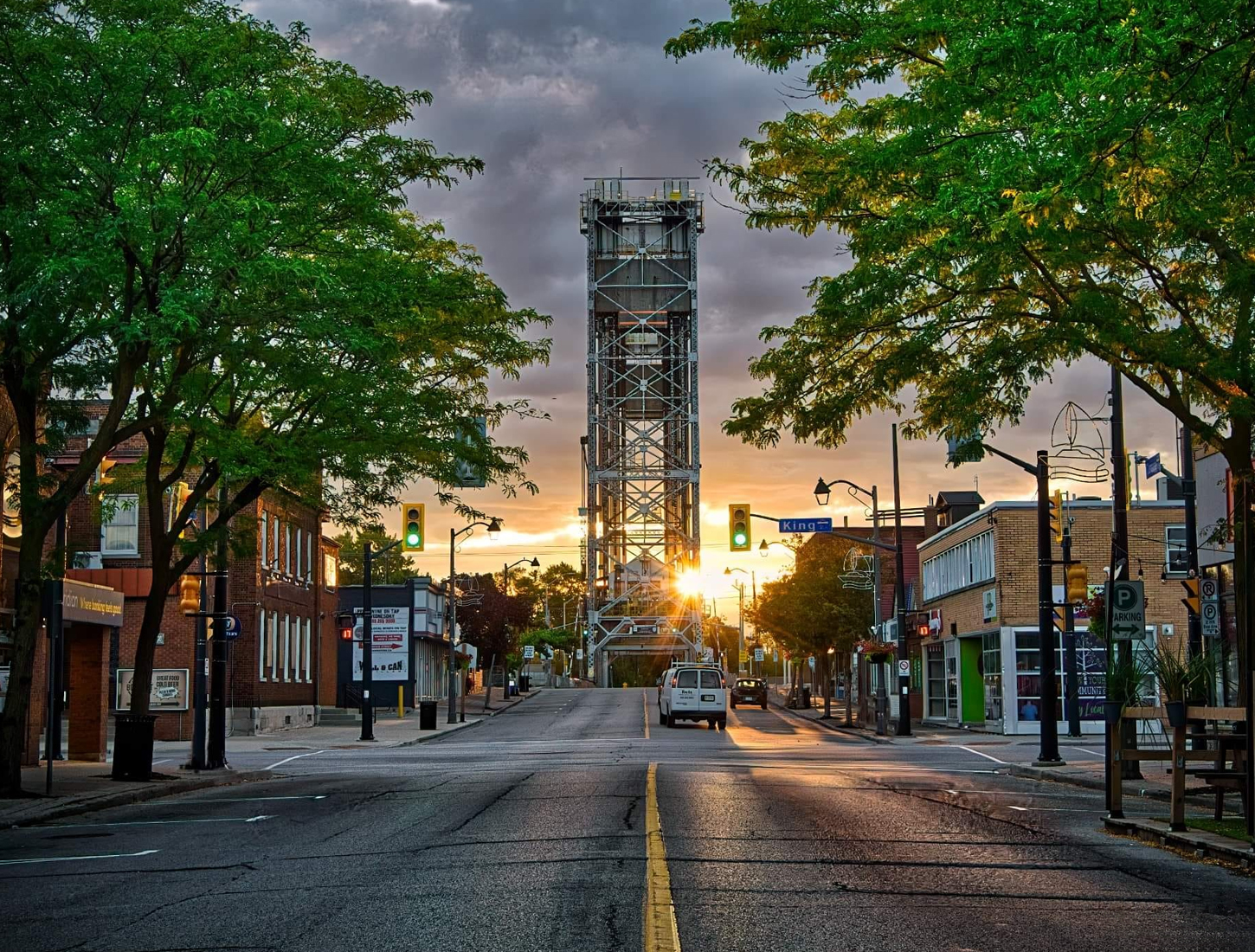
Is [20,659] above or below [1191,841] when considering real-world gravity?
above

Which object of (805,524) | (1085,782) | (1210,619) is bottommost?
(1085,782)

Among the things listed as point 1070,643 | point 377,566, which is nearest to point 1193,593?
point 1070,643

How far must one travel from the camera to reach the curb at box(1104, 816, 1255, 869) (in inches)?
489

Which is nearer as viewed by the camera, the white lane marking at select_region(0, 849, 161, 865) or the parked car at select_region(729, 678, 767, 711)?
the white lane marking at select_region(0, 849, 161, 865)

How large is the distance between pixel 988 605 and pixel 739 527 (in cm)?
1421

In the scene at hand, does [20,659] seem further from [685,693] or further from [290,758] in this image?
[685,693]

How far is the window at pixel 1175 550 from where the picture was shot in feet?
135

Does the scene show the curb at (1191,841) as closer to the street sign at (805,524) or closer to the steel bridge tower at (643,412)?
the street sign at (805,524)

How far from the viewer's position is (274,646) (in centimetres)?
5259

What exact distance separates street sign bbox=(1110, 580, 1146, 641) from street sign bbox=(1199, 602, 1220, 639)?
24.1ft

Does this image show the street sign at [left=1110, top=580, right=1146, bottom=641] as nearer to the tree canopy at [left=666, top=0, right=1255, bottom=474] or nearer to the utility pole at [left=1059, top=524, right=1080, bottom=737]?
the tree canopy at [left=666, top=0, right=1255, bottom=474]

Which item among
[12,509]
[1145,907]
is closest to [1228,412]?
[1145,907]

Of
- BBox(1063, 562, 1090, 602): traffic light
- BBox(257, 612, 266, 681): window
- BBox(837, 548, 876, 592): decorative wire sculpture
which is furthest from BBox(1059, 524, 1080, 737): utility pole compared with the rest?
BBox(257, 612, 266, 681): window

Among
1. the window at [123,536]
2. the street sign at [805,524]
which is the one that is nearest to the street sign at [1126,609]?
the street sign at [805,524]
